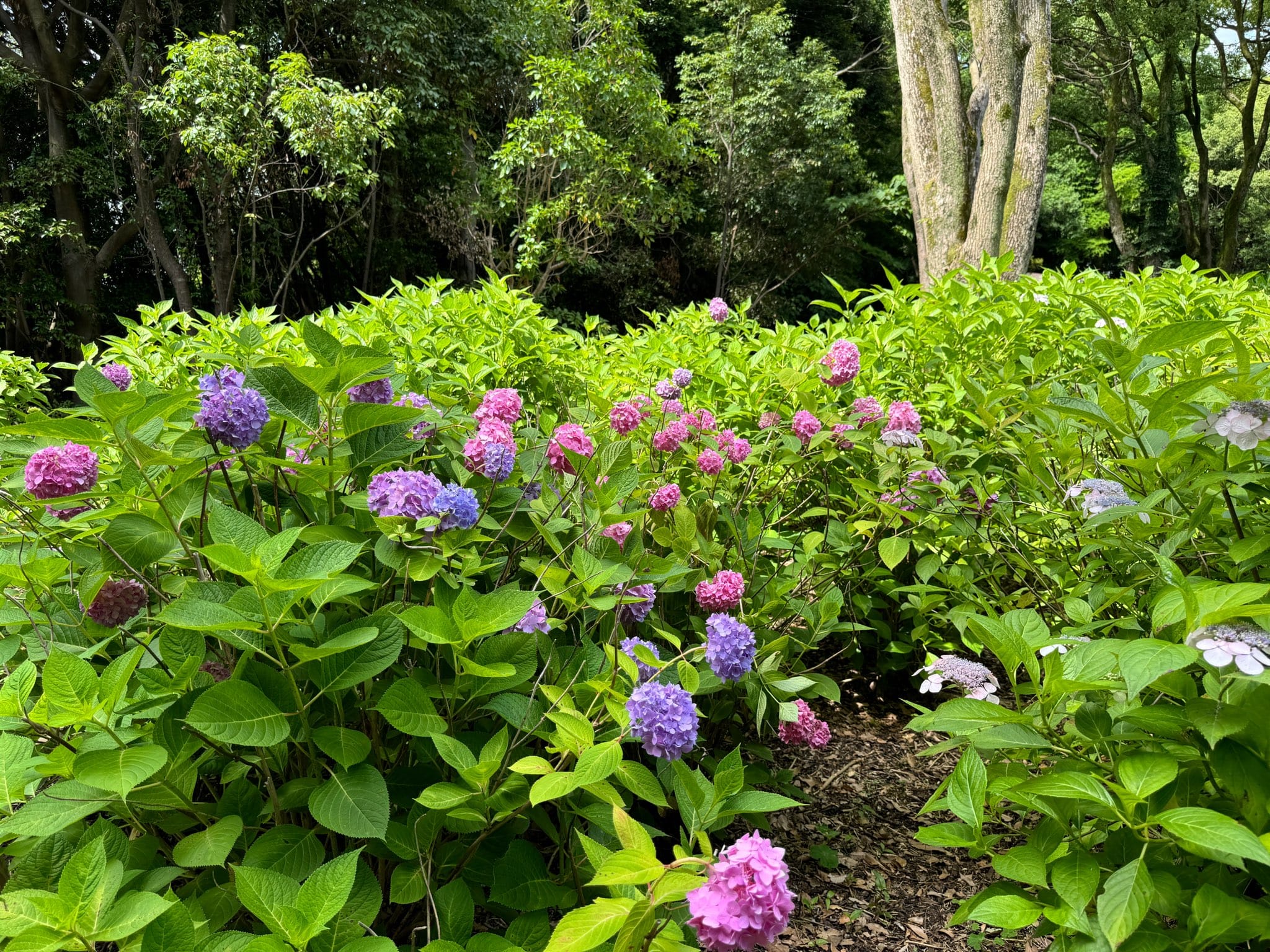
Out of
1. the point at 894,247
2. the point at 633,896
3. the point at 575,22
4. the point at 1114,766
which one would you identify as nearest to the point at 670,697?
the point at 633,896

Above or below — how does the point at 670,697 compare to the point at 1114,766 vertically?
above

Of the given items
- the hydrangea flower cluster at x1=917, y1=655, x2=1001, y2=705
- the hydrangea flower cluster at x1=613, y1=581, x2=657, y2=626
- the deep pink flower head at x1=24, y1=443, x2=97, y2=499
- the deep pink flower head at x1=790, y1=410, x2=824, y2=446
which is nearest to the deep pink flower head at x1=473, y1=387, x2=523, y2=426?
the hydrangea flower cluster at x1=613, y1=581, x2=657, y2=626

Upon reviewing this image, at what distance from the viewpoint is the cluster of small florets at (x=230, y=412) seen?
1104mm

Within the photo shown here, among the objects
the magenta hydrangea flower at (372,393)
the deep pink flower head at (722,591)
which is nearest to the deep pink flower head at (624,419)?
the deep pink flower head at (722,591)

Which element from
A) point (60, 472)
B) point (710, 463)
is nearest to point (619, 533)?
point (710, 463)

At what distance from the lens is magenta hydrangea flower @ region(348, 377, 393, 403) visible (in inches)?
52.4

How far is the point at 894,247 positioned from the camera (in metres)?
22.4

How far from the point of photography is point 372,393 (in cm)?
134

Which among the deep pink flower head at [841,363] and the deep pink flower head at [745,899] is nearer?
the deep pink flower head at [745,899]

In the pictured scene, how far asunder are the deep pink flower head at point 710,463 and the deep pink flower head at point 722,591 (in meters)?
0.39

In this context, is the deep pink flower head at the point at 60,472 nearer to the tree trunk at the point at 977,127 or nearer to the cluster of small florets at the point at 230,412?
the cluster of small florets at the point at 230,412

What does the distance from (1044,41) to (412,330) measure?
626 centimetres

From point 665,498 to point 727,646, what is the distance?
0.54 meters

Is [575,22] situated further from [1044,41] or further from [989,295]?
[989,295]
